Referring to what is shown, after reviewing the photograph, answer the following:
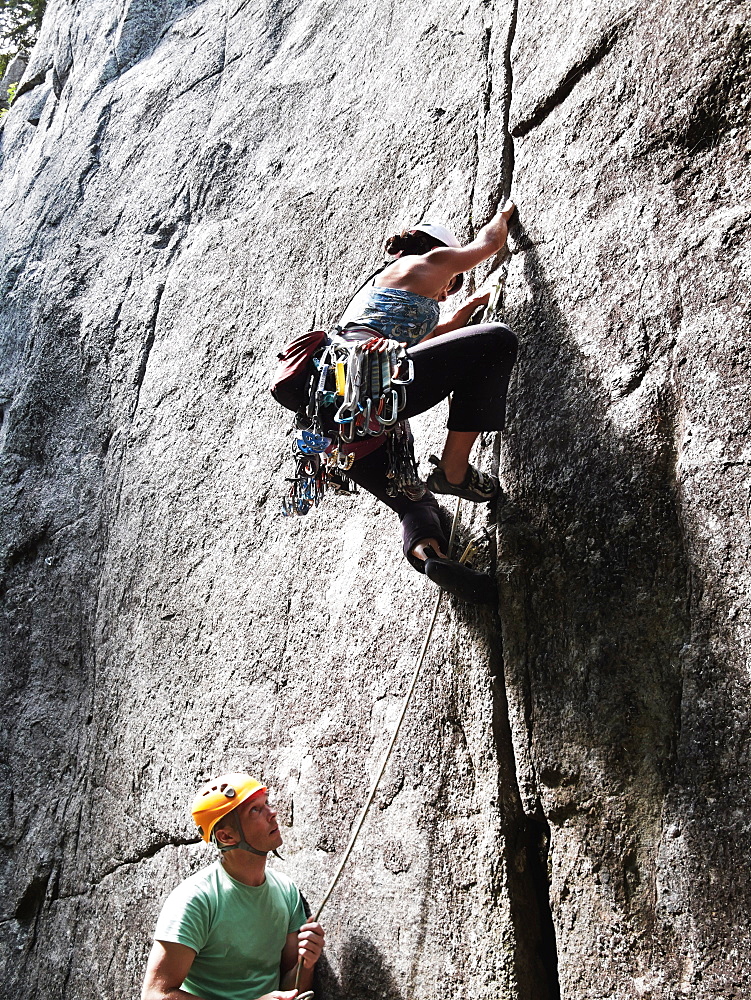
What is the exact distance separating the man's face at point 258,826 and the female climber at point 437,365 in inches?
34.0

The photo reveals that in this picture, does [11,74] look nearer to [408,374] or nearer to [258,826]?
[408,374]

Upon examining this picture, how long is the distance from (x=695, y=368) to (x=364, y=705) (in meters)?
1.44

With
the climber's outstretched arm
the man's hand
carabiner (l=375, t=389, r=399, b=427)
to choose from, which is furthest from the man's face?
the climber's outstretched arm

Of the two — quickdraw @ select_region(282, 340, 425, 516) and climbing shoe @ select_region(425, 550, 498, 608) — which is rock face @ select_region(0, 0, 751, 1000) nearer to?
climbing shoe @ select_region(425, 550, 498, 608)

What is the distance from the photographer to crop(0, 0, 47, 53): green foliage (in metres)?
10.5

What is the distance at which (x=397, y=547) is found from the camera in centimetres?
313

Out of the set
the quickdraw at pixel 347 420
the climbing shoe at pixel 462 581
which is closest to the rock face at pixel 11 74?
the quickdraw at pixel 347 420

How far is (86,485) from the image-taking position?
195 inches

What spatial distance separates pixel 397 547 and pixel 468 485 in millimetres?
494

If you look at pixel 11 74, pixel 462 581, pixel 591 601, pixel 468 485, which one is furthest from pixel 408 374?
pixel 11 74

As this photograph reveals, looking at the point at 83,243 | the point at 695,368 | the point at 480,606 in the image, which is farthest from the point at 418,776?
the point at 83,243

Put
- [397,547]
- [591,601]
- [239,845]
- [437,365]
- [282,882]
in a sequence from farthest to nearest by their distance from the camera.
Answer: [397,547] < [282,882] < [239,845] < [437,365] < [591,601]

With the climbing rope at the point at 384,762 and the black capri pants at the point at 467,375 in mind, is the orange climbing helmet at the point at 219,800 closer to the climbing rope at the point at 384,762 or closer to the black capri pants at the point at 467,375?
the climbing rope at the point at 384,762

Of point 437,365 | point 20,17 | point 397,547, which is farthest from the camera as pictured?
point 20,17
